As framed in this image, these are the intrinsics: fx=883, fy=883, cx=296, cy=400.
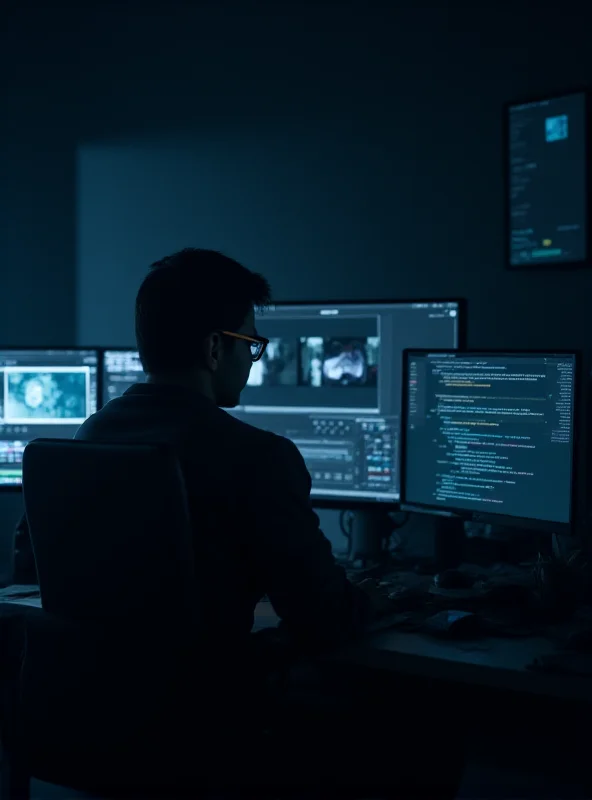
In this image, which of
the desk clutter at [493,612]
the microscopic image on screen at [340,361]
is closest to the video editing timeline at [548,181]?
the microscopic image on screen at [340,361]

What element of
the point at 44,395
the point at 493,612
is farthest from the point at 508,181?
the point at 44,395

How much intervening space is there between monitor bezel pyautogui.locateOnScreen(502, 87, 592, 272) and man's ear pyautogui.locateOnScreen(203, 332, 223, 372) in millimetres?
1174

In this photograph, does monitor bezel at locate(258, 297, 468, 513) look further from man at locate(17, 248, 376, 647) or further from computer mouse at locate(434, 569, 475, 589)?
man at locate(17, 248, 376, 647)

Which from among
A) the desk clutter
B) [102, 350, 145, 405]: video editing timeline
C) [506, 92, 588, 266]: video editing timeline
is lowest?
the desk clutter

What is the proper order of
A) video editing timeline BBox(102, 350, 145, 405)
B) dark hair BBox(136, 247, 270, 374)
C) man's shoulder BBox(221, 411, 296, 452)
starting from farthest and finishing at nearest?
video editing timeline BBox(102, 350, 145, 405), dark hair BBox(136, 247, 270, 374), man's shoulder BBox(221, 411, 296, 452)

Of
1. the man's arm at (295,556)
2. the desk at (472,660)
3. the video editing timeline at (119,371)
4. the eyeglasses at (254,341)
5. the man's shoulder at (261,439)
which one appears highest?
the eyeglasses at (254,341)

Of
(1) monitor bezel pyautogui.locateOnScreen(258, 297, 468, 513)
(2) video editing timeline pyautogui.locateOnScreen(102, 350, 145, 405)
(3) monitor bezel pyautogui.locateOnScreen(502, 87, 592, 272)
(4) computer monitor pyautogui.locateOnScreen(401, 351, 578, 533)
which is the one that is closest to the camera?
(4) computer monitor pyautogui.locateOnScreen(401, 351, 578, 533)

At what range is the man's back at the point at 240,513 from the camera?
1.29 meters

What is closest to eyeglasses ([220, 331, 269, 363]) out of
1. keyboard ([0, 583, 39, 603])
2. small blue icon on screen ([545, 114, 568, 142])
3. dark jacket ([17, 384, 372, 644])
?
dark jacket ([17, 384, 372, 644])

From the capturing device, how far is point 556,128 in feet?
7.50

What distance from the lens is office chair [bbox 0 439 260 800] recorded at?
1.21 m

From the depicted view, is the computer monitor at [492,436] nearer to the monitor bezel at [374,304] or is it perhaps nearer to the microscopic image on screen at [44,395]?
the monitor bezel at [374,304]

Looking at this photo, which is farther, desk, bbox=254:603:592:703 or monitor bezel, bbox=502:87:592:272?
monitor bezel, bbox=502:87:592:272

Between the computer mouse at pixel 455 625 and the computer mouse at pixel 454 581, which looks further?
the computer mouse at pixel 454 581
